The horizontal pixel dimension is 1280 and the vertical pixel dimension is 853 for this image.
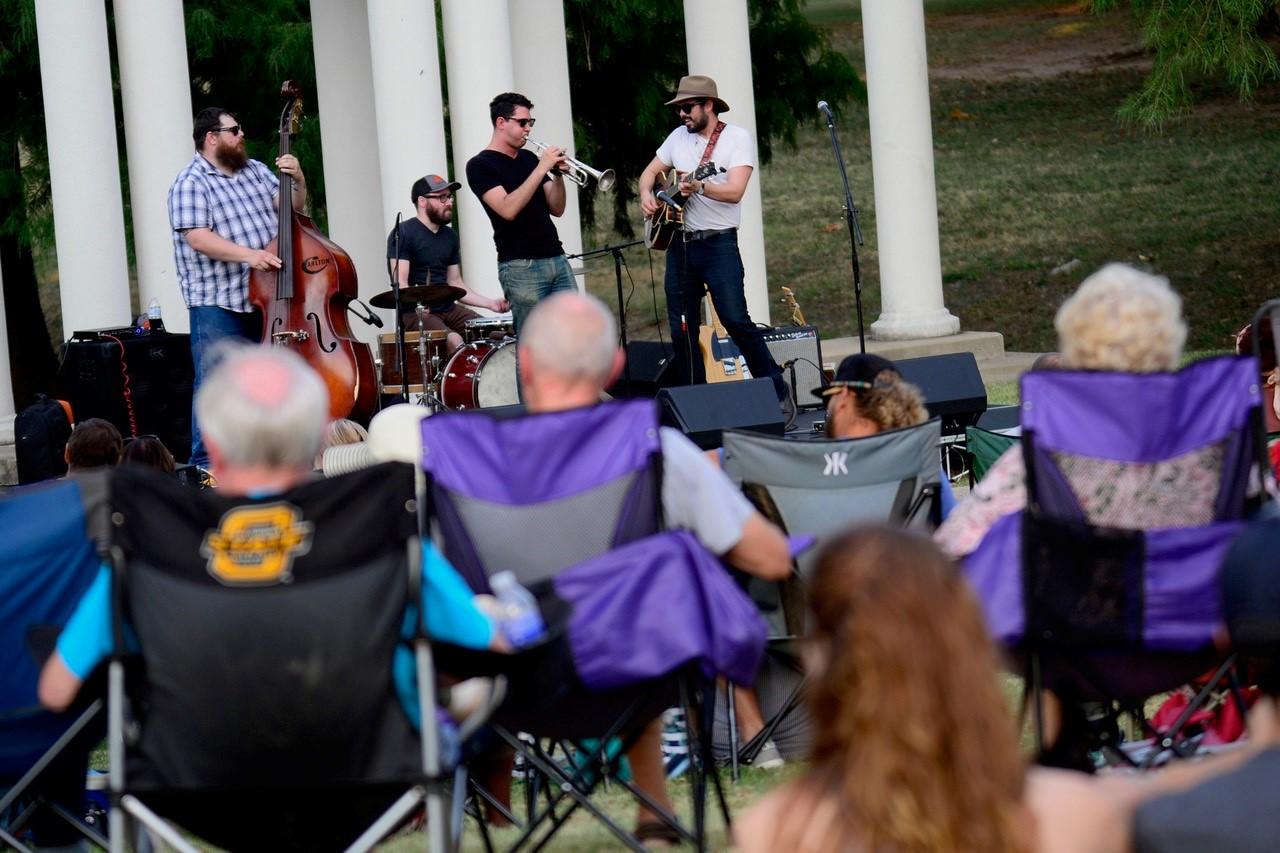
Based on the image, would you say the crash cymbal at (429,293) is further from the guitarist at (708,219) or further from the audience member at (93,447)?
the audience member at (93,447)

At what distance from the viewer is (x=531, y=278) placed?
31.1ft

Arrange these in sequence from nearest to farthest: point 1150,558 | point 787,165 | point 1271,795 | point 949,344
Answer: point 1271,795 < point 1150,558 < point 949,344 < point 787,165

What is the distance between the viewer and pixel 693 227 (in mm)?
9992

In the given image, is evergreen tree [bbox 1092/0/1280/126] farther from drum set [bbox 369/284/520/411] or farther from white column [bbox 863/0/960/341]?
drum set [bbox 369/284/520/411]

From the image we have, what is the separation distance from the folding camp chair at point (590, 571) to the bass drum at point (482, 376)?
Answer: 5949mm

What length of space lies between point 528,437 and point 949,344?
32.3 feet

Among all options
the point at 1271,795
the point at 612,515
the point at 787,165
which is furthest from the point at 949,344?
the point at 787,165

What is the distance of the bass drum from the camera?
10.1 metres

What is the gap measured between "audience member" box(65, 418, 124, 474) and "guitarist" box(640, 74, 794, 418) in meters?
4.56

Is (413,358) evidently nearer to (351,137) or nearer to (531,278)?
(531,278)

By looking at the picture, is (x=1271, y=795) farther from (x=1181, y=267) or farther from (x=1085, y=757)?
(x=1181, y=267)

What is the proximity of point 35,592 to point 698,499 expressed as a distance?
1410 mm

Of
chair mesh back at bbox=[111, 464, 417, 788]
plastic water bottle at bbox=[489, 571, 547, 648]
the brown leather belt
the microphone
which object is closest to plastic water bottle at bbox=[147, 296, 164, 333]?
the microphone

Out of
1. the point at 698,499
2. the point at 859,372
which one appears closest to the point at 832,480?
the point at 859,372
